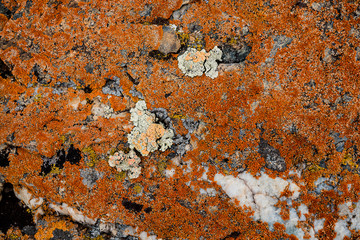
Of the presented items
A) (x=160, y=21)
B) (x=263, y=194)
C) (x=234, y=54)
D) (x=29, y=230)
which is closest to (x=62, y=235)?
(x=29, y=230)

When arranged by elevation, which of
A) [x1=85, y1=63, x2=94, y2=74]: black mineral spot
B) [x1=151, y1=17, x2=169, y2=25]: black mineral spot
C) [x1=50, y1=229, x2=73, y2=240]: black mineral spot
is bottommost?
[x1=50, y1=229, x2=73, y2=240]: black mineral spot

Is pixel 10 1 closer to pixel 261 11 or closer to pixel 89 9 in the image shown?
pixel 89 9

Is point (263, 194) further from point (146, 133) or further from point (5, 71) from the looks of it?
point (5, 71)

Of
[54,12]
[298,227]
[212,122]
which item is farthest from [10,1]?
[298,227]

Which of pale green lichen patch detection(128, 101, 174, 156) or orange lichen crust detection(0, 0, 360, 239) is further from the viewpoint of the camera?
pale green lichen patch detection(128, 101, 174, 156)

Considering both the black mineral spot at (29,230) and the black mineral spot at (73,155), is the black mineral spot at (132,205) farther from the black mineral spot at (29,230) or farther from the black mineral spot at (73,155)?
the black mineral spot at (29,230)

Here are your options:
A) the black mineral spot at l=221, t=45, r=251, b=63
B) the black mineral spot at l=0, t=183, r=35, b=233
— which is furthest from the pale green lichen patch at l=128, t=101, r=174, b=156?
the black mineral spot at l=0, t=183, r=35, b=233

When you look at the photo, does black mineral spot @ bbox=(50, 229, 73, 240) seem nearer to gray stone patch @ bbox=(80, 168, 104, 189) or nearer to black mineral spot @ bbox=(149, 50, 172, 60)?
gray stone patch @ bbox=(80, 168, 104, 189)

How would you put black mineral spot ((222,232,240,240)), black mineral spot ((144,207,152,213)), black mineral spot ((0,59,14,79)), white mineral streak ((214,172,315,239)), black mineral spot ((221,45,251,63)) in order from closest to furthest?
white mineral streak ((214,172,315,239)) < black mineral spot ((222,232,240,240)) < black mineral spot ((221,45,251,63)) < black mineral spot ((144,207,152,213)) < black mineral spot ((0,59,14,79))
